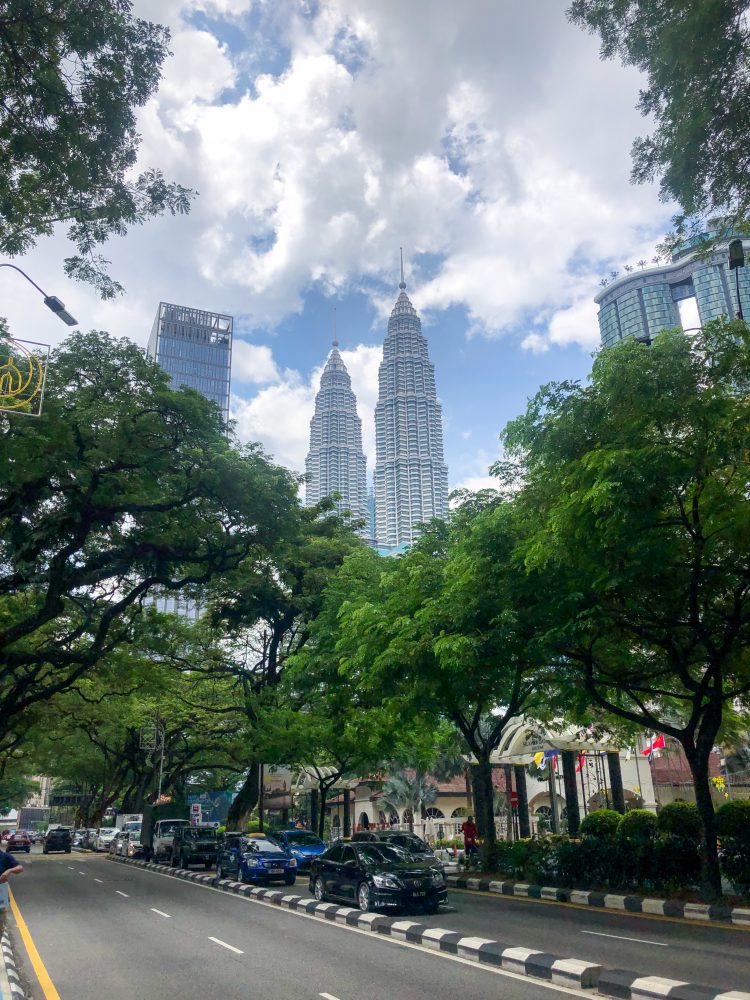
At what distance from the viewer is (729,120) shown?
9945 millimetres

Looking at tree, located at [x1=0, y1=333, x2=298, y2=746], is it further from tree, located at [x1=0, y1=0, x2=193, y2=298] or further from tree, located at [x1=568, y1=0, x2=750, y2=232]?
tree, located at [x1=568, y1=0, x2=750, y2=232]

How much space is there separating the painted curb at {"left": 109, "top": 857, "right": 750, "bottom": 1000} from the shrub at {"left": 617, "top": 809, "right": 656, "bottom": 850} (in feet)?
18.3

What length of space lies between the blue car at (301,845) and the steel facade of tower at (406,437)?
130951 mm

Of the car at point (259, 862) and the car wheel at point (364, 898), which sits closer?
the car wheel at point (364, 898)

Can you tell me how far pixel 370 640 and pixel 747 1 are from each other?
14.7 meters

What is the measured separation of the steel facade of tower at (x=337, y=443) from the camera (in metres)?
175

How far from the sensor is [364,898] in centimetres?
1599

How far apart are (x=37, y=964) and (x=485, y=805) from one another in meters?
14.7

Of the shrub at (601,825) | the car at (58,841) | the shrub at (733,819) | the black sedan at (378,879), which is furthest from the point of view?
the car at (58,841)

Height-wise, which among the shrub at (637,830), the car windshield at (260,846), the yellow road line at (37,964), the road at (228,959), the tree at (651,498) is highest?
the tree at (651,498)

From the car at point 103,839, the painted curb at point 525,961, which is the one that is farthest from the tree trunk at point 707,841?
the car at point 103,839

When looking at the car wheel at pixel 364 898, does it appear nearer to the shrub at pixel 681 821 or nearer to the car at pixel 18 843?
the shrub at pixel 681 821

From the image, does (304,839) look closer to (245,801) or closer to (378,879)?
(245,801)

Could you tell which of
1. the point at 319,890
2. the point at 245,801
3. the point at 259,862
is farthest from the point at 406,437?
the point at 319,890
